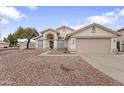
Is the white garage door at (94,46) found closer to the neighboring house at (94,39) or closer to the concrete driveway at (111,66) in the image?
the neighboring house at (94,39)

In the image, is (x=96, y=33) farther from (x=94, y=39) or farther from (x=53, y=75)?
(x=53, y=75)

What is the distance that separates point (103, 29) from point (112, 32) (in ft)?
3.50

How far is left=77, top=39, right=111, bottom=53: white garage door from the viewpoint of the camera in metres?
18.2

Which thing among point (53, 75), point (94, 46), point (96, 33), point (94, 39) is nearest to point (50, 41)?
point (96, 33)

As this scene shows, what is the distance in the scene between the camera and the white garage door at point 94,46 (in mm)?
18203

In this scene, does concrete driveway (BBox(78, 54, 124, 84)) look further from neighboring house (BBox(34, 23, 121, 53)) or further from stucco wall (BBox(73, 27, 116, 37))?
stucco wall (BBox(73, 27, 116, 37))

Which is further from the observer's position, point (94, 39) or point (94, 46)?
point (94, 39)

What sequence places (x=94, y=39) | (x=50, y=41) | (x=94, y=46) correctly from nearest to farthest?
(x=94, y=46)
(x=94, y=39)
(x=50, y=41)

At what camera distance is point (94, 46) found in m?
18.2

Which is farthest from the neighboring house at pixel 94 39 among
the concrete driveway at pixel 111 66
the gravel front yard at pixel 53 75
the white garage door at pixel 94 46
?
the gravel front yard at pixel 53 75
